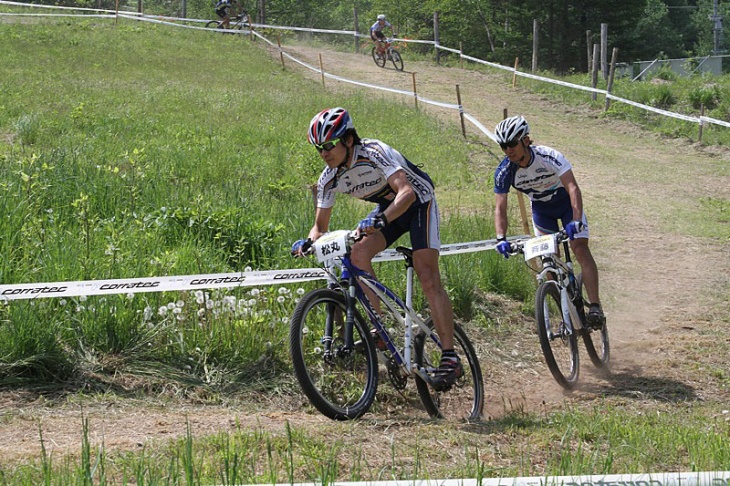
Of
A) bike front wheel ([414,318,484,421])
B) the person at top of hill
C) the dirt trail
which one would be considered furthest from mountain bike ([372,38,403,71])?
bike front wheel ([414,318,484,421])

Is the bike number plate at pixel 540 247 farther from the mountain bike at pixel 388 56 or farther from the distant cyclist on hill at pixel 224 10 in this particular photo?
the distant cyclist on hill at pixel 224 10

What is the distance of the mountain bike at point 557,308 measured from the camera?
22.9 ft

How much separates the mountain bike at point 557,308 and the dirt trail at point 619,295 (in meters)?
0.26

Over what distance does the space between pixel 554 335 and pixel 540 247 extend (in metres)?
0.73

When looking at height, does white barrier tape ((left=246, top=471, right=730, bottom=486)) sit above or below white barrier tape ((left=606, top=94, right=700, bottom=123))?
below

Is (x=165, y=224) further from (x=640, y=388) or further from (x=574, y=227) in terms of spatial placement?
(x=640, y=388)

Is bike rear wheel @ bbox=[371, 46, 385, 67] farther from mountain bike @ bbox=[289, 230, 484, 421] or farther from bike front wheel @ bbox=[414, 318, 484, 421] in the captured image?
mountain bike @ bbox=[289, 230, 484, 421]

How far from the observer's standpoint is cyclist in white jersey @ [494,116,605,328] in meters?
7.25

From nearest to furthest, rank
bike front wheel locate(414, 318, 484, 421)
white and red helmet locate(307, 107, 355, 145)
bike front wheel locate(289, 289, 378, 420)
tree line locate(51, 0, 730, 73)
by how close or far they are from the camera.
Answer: bike front wheel locate(289, 289, 378, 420)
white and red helmet locate(307, 107, 355, 145)
bike front wheel locate(414, 318, 484, 421)
tree line locate(51, 0, 730, 73)

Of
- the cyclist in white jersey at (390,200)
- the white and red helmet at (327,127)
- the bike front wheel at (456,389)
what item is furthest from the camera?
the bike front wheel at (456,389)

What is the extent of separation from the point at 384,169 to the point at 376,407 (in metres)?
1.83

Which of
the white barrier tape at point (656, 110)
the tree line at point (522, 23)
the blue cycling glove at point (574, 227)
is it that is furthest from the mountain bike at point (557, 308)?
the tree line at point (522, 23)

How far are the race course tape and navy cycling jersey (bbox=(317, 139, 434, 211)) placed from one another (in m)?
0.69

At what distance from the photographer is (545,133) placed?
22156mm
